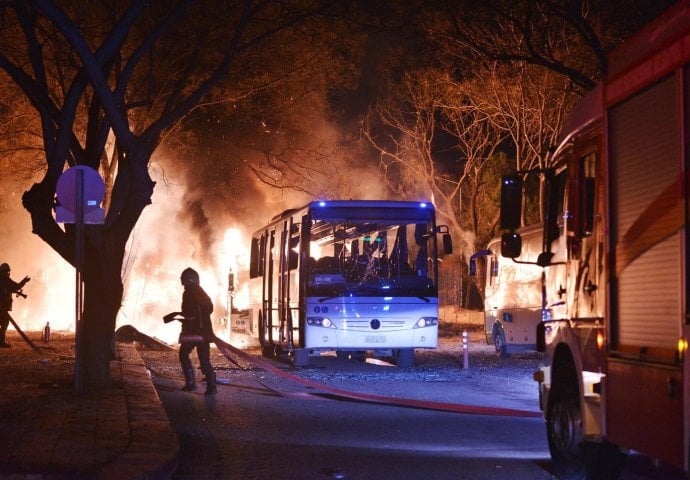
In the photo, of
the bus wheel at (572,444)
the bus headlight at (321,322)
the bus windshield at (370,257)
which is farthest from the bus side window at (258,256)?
the bus wheel at (572,444)

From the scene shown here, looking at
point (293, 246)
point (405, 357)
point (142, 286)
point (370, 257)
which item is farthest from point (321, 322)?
point (142, 286)

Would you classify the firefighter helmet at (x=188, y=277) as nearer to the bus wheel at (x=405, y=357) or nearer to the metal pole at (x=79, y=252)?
the metal pole at (x=79, y=252)

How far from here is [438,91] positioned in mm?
35938

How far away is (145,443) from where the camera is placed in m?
9.42

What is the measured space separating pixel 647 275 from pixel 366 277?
1397 centimetres

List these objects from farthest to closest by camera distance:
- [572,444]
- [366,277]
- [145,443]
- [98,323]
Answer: [366,277]
[98,323]
[145,443]
[572,444]

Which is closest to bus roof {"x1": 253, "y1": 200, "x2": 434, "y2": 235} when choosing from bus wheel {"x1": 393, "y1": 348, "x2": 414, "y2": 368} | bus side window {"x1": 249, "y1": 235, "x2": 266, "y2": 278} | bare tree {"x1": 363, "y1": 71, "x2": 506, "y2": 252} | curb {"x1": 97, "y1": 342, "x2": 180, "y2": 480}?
bus wheel {"x1": 393, "y1": 348, "x2": 414, "y2": 368}

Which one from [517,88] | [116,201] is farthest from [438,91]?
[116,201]

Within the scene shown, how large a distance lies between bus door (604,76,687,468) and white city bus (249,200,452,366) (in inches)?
509

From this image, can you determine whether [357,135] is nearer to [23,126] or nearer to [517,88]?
[517,88]

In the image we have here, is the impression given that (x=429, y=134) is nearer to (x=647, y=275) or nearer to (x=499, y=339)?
(x=499, y=339)

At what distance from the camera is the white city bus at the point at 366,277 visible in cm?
2011

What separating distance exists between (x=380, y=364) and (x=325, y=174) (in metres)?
13.0

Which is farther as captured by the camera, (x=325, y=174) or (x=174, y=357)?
(x=325, y=174)
